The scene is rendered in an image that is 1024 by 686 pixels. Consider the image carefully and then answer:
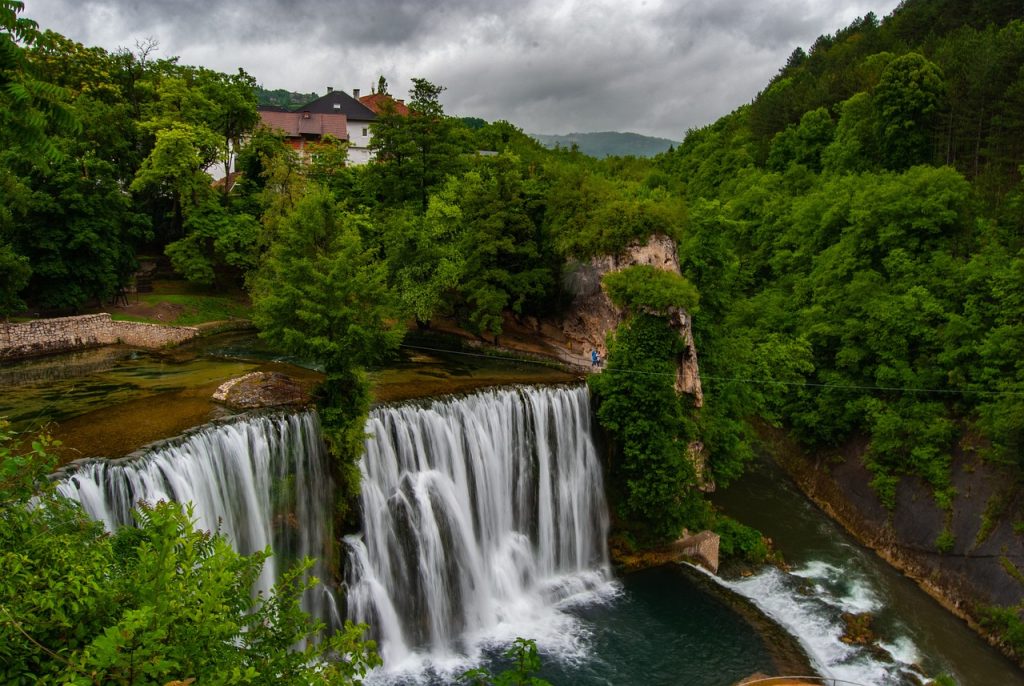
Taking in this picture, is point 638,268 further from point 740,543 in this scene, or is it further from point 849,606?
point 849,606

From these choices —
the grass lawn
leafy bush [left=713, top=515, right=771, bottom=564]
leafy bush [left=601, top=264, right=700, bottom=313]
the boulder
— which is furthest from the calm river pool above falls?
the grass lawn

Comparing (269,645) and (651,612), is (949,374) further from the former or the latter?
(269,645)

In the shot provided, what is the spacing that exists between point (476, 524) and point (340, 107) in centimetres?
5354

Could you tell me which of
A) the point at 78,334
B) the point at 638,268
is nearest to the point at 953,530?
the point at 638,268

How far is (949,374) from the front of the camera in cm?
2550

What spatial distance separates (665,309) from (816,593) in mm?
11052

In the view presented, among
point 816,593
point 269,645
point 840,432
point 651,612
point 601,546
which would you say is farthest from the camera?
point 840,432

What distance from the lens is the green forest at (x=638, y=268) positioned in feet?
75.0

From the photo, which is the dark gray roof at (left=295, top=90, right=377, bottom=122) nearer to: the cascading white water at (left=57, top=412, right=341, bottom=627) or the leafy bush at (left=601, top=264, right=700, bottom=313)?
the leafy bush at (left=601, top=264, right=700, bottom=313)

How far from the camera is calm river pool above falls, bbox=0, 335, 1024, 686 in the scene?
1782cm

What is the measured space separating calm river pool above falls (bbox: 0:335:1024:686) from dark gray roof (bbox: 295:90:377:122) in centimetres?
4310

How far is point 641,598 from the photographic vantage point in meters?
21.6

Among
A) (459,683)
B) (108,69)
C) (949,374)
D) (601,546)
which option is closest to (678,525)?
(601,546)

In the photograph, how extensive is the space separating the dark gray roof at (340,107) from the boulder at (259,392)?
49156 millimetres
